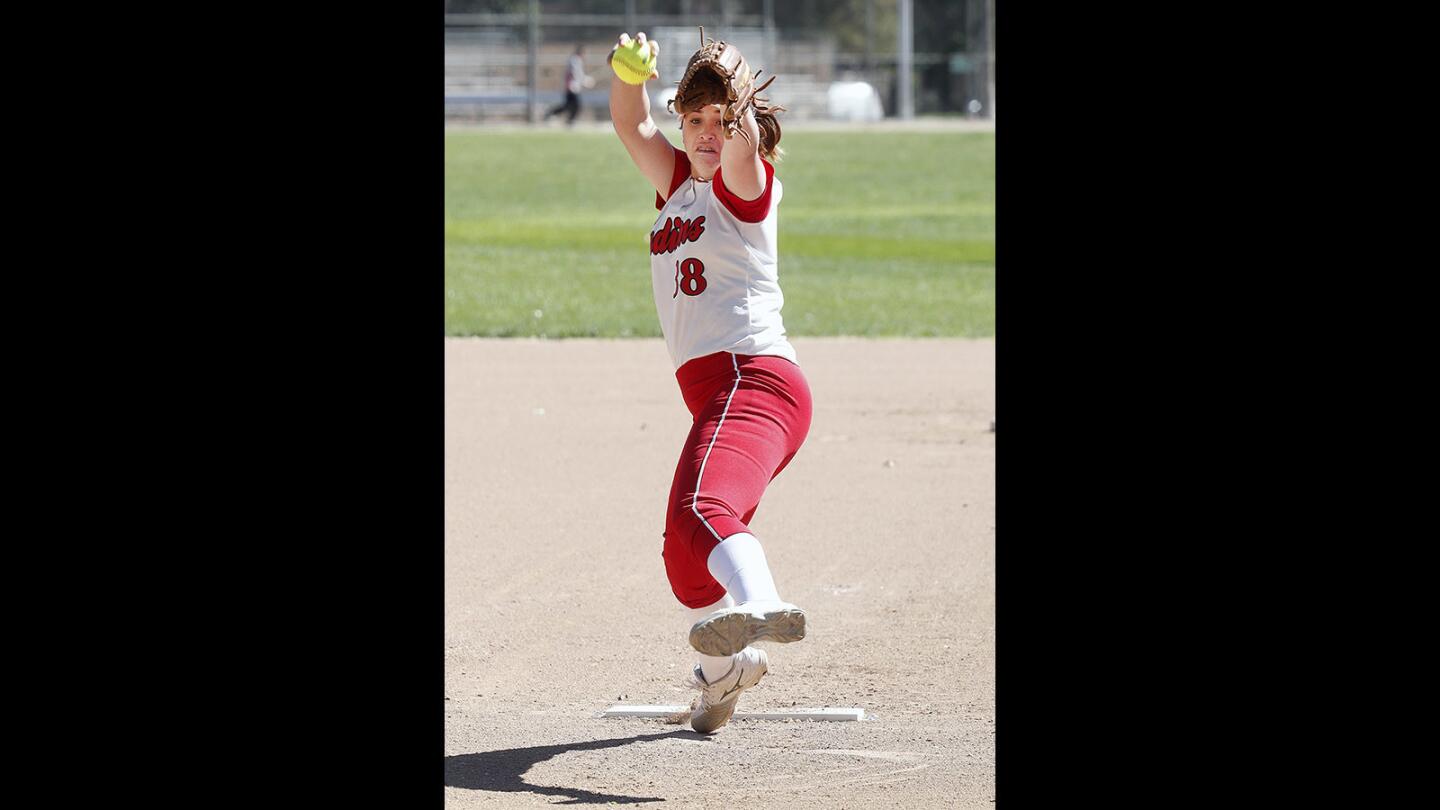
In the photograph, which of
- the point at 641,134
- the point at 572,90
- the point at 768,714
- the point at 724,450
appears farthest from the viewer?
the point at 572,90

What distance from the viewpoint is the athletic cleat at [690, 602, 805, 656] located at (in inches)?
155

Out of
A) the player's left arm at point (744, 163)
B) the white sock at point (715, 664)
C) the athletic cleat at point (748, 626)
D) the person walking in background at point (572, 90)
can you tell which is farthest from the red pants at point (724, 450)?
the person walking in background at point (572, 90)

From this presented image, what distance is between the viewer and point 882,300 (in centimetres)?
1611

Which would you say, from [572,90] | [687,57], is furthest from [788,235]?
[687,57]

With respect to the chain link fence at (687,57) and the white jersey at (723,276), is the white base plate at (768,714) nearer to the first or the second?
the white jersey at (723,276)

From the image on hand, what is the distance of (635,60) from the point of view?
4.76 meters

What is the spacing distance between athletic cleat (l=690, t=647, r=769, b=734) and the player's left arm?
1.16 m

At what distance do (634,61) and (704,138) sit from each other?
281mm

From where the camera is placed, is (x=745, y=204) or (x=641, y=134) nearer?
(x=745, y=204)

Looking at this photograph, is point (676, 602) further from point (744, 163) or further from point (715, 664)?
point (744, 163)
